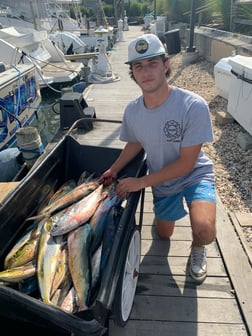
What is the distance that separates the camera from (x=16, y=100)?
7078 millimetres

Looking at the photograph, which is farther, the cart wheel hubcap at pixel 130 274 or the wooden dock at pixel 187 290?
the wooden dock at pixel 187 290

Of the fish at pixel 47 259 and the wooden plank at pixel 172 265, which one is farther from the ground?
the fish at pixel 47 259

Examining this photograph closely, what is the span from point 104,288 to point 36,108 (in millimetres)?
8204

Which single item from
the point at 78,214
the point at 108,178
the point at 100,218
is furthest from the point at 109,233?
the point at 108,178

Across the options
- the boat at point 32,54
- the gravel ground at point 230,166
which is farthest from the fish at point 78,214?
the boat at point 32,54

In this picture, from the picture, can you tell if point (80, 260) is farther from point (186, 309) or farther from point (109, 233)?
point (186, 309)

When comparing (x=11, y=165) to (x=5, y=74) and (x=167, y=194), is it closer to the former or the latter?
(x=167, y=194)

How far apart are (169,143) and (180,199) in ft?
1.74

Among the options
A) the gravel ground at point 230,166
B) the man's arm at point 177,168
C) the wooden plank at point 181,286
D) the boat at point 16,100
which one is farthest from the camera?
the boat at point 16,100

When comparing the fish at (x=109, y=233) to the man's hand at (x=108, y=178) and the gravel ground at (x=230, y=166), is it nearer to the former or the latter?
the man's hand at (x=108, y=178)

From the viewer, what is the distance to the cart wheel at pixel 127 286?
168cm

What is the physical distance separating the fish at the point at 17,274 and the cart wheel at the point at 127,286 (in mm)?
519

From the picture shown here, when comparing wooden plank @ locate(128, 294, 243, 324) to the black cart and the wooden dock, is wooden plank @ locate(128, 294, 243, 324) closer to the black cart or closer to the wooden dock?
the wooden dock

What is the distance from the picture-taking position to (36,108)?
8.76m
